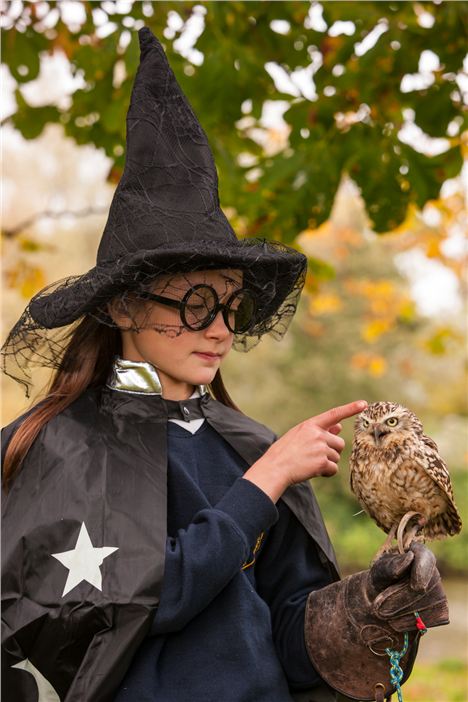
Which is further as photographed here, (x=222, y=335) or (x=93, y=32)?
(x=93, y=32)

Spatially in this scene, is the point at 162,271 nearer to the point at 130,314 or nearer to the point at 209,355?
the point at 130,314

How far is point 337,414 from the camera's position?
2445mm

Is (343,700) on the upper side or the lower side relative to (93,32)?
lower

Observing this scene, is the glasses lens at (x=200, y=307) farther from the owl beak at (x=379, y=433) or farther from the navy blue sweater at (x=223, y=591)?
the owl beak at (x=379, y=433)

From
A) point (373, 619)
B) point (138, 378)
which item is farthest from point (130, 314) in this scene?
point (373, 619)

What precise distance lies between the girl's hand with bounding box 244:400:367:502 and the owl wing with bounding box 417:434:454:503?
200mm

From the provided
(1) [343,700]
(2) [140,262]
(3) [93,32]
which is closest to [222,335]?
(2) [140,262]

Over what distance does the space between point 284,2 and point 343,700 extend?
310 centimetres

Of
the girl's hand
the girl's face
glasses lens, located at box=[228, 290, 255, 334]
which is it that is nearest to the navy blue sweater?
the girl's hand

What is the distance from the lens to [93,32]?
4.96 metres

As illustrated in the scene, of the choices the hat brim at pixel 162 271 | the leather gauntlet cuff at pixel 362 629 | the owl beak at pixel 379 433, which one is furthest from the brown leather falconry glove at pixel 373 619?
the hat brim at pixel 162 271

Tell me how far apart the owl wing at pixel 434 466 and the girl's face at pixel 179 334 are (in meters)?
0.60

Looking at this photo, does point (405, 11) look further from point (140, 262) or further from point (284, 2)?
point (140, 262)

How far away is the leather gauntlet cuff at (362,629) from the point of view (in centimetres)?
238
